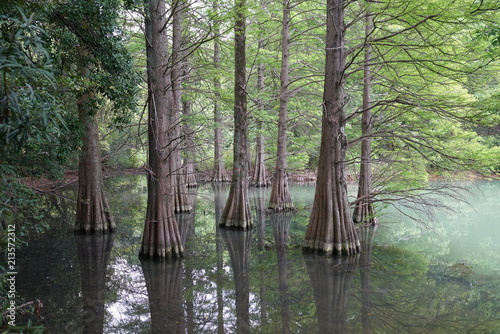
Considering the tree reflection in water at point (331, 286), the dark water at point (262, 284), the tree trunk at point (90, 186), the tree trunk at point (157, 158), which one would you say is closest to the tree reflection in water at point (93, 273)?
the dark water at point (262, 284)

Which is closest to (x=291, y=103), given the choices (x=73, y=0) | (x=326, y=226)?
(x=326, y=226)

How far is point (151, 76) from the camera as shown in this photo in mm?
6652

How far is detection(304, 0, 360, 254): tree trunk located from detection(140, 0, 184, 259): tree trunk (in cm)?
300

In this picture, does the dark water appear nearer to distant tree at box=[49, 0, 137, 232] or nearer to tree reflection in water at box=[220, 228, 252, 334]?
tree reflection in water at box=[220, 228, 252, 334]

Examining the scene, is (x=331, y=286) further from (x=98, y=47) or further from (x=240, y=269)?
(x=98, y=47)

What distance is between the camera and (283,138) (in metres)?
11.5

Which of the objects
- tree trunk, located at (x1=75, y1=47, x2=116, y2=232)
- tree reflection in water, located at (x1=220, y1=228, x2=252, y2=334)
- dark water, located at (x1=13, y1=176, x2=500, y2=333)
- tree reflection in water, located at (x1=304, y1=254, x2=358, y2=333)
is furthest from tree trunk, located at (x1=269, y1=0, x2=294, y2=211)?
tree trunk, located at (x1=75, y1=47, x2=116, y2=232)

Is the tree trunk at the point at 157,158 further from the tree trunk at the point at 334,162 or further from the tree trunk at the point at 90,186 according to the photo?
the tree trunk at the point at 334,162

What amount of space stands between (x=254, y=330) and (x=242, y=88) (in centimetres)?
676

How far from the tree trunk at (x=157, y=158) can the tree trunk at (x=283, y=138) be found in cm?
511

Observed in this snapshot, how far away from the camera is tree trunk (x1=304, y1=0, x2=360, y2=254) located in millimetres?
7243

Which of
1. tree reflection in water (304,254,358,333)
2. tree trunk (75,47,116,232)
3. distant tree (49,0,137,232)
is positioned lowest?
tree reflection in water (304,254,358,333)

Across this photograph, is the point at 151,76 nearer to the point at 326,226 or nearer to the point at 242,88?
the point at 242,88

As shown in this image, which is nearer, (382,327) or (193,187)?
(382,327)
